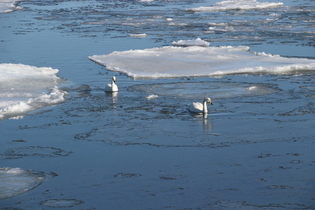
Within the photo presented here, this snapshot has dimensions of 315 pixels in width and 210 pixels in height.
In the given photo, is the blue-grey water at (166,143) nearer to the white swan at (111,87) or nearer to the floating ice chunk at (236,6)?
the white swan at (111,87)

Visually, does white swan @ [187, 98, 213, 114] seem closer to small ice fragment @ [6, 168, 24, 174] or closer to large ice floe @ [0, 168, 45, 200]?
large ice floe @ [0, 168, 45, 200]

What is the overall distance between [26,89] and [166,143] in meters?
5.29

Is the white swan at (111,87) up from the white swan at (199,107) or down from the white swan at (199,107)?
up

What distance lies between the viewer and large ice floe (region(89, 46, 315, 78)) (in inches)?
588

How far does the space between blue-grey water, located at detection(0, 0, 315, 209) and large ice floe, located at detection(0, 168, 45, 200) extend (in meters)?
0.12

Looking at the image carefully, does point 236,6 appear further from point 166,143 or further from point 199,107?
point 166,143

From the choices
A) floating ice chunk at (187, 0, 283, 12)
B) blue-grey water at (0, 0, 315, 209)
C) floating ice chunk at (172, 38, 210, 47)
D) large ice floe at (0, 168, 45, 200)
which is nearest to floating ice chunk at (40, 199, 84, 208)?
blue-grey water at (0, 0, 315, 209)

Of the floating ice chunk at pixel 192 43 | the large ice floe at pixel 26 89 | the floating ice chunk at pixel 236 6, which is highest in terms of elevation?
the floating ice chunk at pixel 236 6

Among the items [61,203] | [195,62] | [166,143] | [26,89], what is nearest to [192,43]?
[195,62]

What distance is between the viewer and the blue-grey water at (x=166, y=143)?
7.12 metres

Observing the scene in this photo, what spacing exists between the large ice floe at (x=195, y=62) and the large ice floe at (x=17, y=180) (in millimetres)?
6873

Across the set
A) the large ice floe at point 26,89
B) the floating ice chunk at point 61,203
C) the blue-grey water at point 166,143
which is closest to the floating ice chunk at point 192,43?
the blue-grey water at point 166,143

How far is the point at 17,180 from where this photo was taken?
7.68 m

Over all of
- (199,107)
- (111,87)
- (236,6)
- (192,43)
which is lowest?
(199,107)
